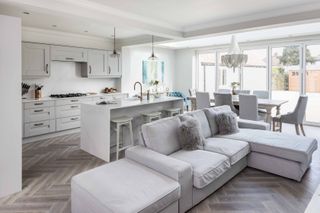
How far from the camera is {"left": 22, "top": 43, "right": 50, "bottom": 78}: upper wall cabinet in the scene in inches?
203

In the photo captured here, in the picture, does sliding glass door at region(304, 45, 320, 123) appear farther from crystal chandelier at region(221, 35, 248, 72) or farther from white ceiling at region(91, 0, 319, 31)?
white ceiling at region(91, 0, 319, 31)

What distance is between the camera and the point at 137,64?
8234mm

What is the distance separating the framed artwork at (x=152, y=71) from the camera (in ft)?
27.9

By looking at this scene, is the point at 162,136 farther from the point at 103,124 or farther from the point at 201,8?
the point at 201,8

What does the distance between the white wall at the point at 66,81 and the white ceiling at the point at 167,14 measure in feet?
3.53

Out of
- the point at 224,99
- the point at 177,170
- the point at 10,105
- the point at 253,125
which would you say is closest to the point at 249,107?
the point at 224,99

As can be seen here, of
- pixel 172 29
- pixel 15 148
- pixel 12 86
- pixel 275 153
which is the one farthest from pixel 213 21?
pixel 15 148

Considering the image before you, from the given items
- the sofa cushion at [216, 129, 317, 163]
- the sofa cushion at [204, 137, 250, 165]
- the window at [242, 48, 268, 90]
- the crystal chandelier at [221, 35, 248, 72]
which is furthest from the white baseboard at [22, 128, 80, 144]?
the window at [242, 48, 268, 90]

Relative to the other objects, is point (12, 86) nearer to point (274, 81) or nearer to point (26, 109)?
point (26, 109)

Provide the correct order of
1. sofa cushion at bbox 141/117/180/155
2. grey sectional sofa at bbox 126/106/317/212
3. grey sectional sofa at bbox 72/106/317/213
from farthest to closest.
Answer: sofa cushion at bbox 141/117/180/155
grey sectional sofa at bbox 126/106/317/212
grey sectional sofa at bbox 72/106/317/213

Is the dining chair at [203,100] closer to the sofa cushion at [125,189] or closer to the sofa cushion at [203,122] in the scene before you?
the sofa cushion at [203,122]

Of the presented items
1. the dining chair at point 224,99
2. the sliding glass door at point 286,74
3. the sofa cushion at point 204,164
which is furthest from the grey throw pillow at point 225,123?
the sliding glass door at point 286,74

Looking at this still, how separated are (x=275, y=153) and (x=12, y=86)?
3536mm

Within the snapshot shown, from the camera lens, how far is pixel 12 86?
2820 mm
